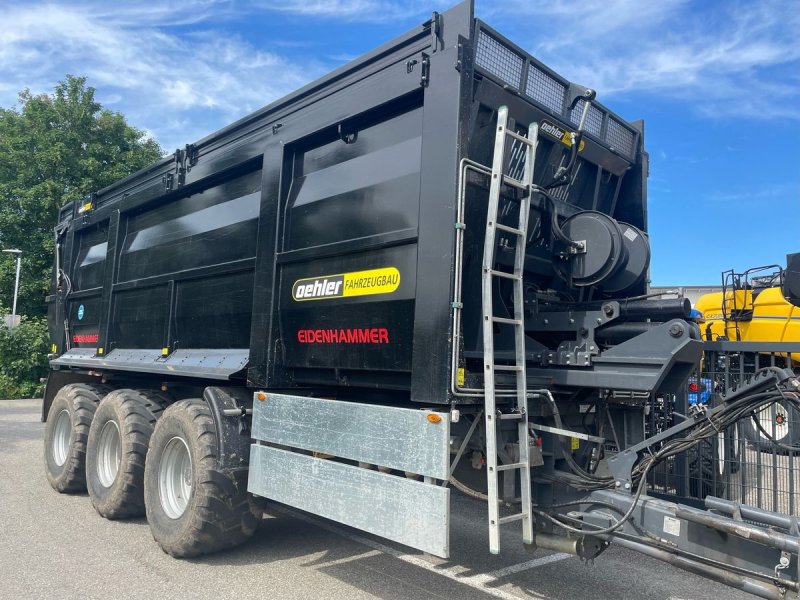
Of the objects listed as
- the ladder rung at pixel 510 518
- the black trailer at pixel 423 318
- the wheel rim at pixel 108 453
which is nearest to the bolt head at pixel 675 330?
the black trailer at pixel 423 318

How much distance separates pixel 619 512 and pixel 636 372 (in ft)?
2.37

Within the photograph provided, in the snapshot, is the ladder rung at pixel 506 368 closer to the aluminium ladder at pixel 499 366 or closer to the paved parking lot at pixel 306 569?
the aluminium ladder at pixel 499 366

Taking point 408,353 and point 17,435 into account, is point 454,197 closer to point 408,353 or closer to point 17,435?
point 408,353

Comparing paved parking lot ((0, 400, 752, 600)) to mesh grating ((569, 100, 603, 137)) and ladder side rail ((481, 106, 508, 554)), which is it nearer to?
ladder side rail ((481, 106, 508, 554))

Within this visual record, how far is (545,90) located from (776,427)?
2497 millimetres

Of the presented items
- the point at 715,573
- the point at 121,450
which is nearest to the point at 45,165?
the point at 121,450

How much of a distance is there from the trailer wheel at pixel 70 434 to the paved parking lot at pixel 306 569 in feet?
2.94

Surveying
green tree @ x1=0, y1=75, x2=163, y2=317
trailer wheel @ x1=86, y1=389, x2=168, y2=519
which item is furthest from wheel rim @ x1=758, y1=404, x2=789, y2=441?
green tree @ x1=0, y1=75, x2=163, y2=317

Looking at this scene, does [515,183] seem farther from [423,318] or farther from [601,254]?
[423,318]

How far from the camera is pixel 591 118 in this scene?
4566 millimetres

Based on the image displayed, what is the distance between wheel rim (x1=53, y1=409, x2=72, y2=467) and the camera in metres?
7.12

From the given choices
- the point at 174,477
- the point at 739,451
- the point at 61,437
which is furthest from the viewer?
the point at 61,437

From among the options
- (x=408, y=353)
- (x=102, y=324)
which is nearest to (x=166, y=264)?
(x=102, y=324)

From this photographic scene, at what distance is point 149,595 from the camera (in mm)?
3998
